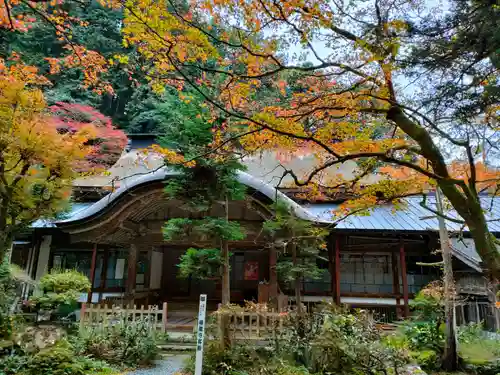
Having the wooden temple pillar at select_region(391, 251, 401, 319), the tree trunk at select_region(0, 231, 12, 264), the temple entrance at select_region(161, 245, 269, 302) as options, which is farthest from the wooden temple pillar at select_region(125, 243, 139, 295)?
the wooden temple pillar at select_region(391, 251, 401, 319)

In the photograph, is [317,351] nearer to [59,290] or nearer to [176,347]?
[176,347]

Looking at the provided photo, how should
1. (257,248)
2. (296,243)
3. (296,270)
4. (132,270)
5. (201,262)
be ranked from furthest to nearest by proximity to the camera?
(257,248), (132,270), (296,243), (296,270), (201,262)

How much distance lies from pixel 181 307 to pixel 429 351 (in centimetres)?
871

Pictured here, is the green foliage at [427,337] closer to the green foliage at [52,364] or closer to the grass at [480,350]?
the grass at [480,350]

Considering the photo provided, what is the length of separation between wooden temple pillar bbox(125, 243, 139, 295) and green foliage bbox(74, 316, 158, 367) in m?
3.93

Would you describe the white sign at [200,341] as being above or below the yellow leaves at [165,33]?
below

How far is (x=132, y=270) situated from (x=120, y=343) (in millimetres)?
4708

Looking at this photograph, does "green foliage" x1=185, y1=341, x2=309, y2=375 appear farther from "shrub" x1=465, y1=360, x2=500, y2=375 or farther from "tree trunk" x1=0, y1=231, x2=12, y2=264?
"tree trunk" x1=0, y1=231, x2=12, y2=264

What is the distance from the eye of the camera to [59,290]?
8.39 meters

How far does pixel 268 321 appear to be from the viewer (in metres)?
7.11

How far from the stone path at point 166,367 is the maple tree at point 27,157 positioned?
140 inches

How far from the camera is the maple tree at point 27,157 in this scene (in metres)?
6.41

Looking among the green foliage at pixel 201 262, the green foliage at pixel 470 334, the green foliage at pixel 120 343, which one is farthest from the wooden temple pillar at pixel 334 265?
the green foliage at pixel 120 343

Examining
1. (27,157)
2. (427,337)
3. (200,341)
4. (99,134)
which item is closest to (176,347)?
(200,341)
